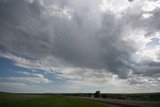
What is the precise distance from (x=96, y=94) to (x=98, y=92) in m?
3.63

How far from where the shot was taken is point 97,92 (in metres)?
184

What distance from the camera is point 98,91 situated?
611ft

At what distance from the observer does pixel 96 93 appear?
18312cm

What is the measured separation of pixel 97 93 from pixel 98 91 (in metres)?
4.05

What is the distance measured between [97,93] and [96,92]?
2.61 m

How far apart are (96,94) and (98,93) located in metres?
2.48

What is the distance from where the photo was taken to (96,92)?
185m

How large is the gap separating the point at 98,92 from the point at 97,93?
2.18 metres

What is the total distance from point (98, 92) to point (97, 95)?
5.95m

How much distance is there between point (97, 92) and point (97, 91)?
7.55ft

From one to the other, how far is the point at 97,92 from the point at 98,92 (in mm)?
897

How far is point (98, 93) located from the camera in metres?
183

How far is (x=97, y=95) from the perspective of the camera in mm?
178750

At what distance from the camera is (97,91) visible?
186375 millimetres
